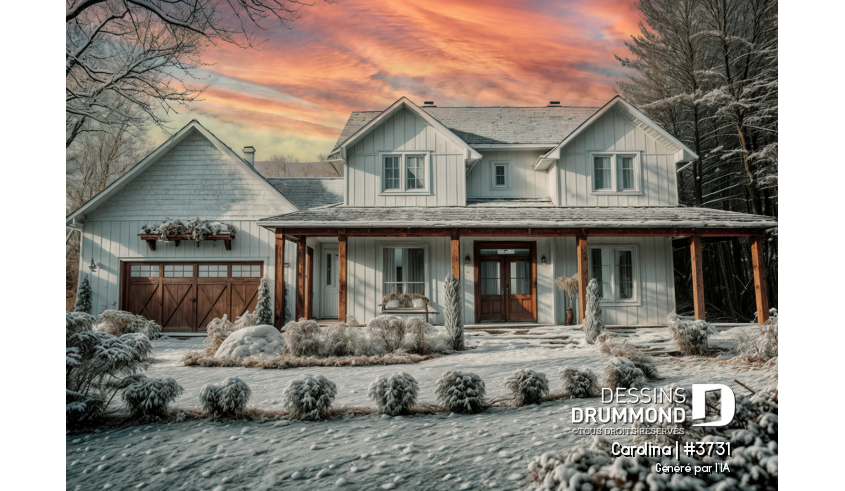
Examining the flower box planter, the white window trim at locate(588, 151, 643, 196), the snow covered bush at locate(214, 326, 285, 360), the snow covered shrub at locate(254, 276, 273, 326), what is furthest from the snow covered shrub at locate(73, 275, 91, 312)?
the white window trim at locate(588, 151, 643, 196)

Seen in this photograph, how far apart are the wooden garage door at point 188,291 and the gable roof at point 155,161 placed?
165 cm

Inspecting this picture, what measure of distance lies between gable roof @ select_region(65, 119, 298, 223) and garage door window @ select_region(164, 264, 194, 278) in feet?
7.26

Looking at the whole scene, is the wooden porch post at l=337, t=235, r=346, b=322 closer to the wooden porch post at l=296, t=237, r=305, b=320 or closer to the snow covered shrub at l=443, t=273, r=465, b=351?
the wooden porch post at l=296, t=237, r=305, b=320

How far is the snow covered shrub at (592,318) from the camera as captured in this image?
27.2ft

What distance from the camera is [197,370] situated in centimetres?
685

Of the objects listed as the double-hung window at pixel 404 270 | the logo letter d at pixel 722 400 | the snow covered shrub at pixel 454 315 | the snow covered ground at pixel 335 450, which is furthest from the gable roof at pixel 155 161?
the logo letter d at pixel 722 400

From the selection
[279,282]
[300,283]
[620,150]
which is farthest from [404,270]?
[620,150]

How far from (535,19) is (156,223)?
10.2 meters

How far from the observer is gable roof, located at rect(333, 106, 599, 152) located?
12258 millimetres

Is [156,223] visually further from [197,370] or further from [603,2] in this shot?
[603,2]

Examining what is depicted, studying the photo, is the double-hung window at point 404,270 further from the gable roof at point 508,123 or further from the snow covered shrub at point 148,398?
the snow covered shrub at point 148,398

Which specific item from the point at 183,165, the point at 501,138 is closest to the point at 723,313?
the point at 501,138

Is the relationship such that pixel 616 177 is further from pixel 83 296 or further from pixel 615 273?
pixel 83 296

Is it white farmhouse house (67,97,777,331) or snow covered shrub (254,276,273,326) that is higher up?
white farmhouse house (67,97,777,331)
